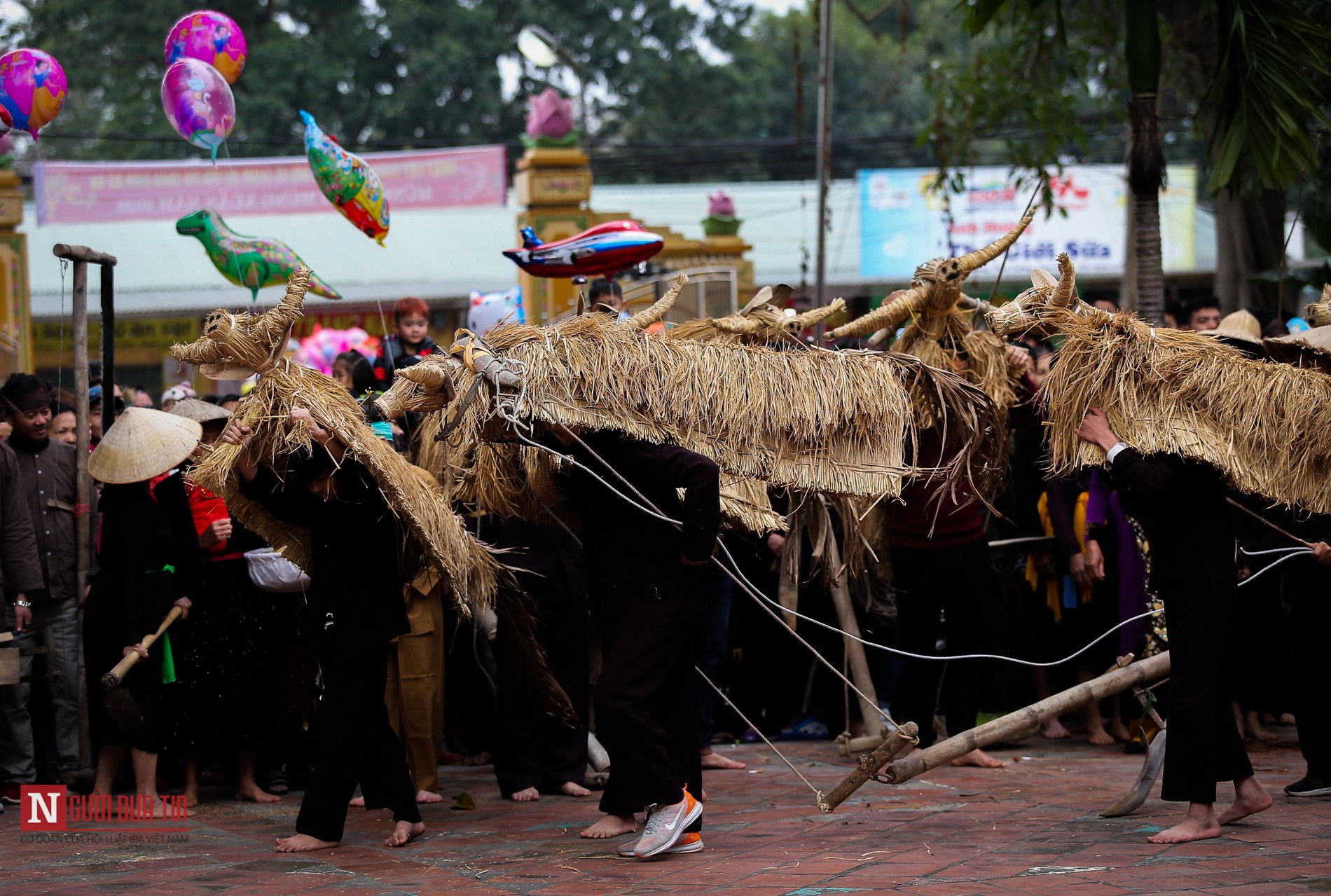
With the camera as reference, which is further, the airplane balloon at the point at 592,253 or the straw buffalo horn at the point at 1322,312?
the airplane balloon at the point at 592,253

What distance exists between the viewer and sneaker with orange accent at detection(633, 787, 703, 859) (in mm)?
5395

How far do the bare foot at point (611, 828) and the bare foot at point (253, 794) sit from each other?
1.95 meters

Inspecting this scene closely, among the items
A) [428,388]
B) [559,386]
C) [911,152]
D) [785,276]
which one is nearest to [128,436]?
[428,388]

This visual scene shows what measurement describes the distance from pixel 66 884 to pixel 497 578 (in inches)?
82.3

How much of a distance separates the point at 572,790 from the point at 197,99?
416cm

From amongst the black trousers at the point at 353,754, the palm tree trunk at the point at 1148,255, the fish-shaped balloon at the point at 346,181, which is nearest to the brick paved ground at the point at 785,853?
the black trousers at the point at 353,754

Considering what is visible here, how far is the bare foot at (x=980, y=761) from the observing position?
23.8 ft

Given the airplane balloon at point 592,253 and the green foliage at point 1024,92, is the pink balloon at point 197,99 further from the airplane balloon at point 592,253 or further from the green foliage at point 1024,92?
the green foliage at point 1024,92

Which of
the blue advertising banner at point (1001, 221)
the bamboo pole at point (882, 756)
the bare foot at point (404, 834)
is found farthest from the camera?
the blue advertising banner at point (1001, 221)

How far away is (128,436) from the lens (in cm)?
665

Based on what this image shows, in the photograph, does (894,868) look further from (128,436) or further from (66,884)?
(128,436)

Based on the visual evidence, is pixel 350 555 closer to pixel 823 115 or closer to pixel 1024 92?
pixel 1024 92

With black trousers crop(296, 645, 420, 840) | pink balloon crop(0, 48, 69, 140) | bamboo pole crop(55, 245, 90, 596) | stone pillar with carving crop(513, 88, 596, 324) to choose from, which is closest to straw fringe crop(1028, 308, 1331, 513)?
black trousers crop(296, 645, 420, 840)

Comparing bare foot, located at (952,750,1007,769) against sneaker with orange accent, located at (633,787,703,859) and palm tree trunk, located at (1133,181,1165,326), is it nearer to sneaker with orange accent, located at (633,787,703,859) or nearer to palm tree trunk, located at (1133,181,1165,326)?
sneaker with orange accent, located at (633,787,703,859)
